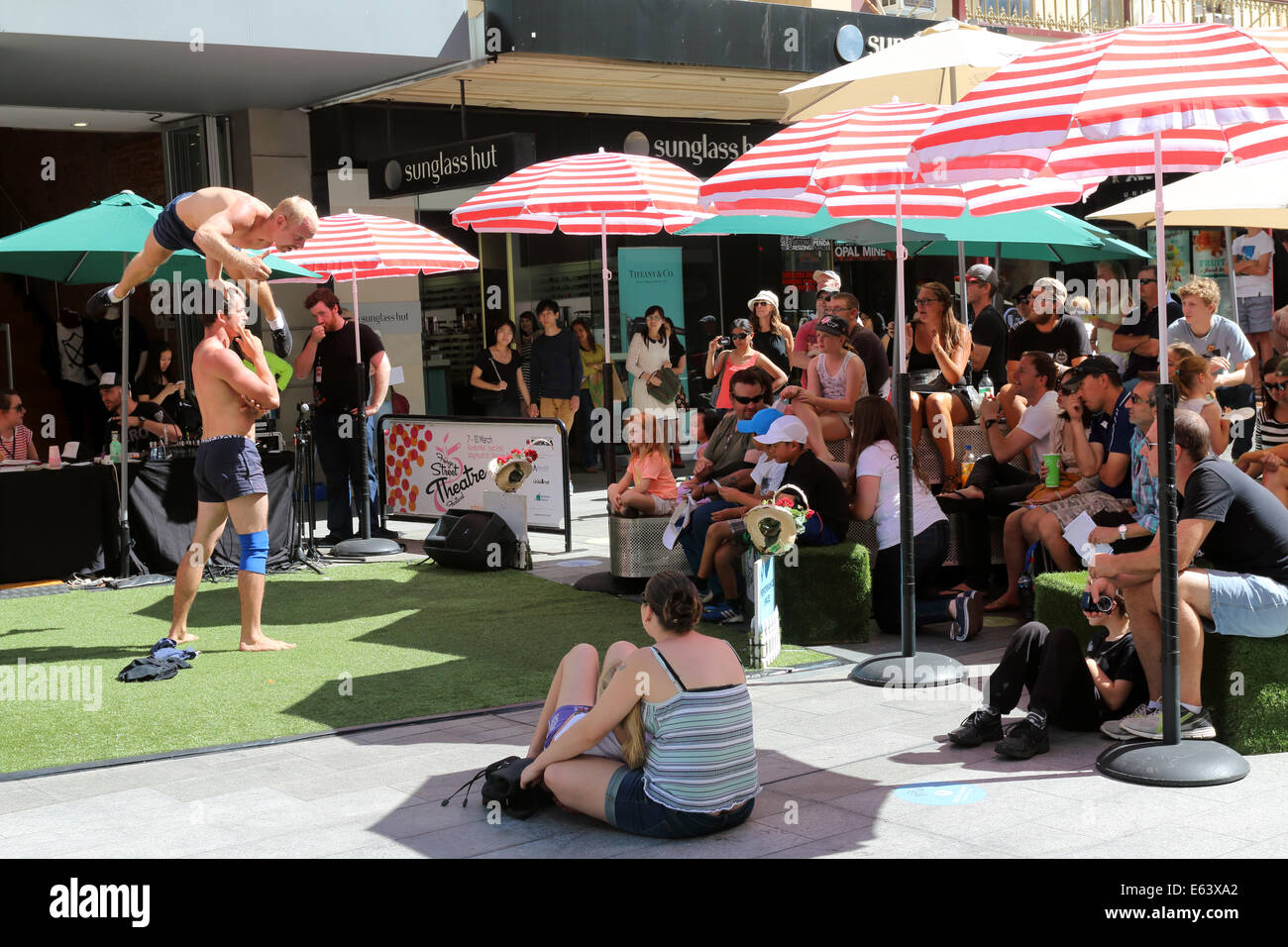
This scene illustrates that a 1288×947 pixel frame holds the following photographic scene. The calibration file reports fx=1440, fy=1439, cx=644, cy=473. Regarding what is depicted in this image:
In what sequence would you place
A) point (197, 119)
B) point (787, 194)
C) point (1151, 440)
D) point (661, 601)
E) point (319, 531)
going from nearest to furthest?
1. point (661, 601)
2. point (1151, 440)
3. point (787, 194)
4. point (319, 531)
5. point (197, 119)

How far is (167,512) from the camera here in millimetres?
11180

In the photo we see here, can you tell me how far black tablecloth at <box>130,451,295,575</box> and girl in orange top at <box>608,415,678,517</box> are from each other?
299 centimetres

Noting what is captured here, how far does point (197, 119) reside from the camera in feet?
51.3

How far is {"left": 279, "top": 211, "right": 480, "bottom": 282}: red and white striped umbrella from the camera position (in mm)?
12047

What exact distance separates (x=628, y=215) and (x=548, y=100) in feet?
20.2

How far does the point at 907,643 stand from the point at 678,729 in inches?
109

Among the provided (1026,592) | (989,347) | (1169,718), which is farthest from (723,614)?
(1169,718)

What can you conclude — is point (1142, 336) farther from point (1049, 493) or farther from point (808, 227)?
point (1049, 493)

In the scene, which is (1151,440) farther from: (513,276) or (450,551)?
(513,276)

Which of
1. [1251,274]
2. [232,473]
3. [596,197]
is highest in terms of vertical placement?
[596,197]

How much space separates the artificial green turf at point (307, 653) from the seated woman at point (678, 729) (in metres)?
2.26

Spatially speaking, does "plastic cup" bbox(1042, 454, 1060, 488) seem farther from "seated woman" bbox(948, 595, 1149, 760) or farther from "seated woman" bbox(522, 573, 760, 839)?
"seated woman" bbox(522, 573, 760, 839)

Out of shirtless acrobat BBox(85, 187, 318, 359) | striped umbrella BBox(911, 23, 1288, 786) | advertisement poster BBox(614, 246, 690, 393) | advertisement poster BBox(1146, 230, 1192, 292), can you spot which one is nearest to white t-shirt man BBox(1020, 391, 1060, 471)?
striped umbrella BBox(911, 23, 1288, 786)
